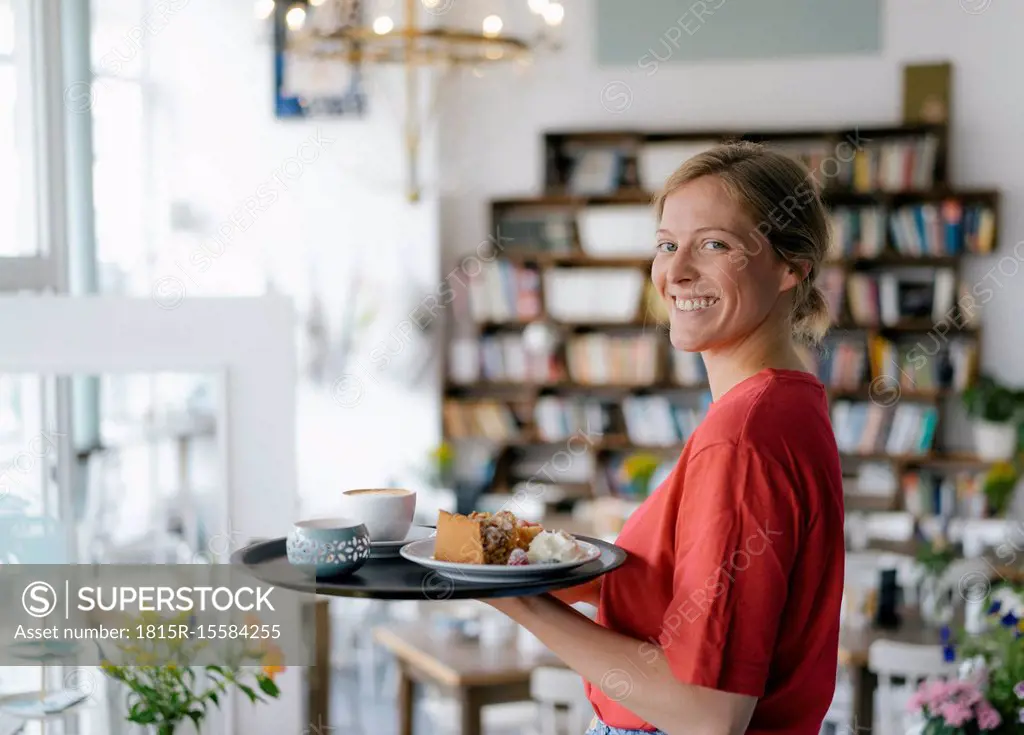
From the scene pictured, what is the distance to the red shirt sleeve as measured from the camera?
1.34 metres

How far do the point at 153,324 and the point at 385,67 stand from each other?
392 cm

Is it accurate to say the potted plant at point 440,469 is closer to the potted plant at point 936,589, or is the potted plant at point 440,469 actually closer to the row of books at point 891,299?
the row of books at point 891,299

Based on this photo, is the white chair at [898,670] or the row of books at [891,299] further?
the row of books at [891,299]

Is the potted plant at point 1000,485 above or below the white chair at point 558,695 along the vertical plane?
above

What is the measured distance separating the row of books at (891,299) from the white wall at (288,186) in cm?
204

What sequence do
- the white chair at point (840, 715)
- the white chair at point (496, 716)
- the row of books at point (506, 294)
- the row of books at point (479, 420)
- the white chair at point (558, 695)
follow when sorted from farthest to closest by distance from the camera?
1. the row of books at point (479, 420)
2. the row of books at point (506, 294)
3. the white chair at point (496, 716)
4. the white chair at point (840, 715)
5. the white chair at point (558, 695)

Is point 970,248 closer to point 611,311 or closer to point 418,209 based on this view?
point 611,311

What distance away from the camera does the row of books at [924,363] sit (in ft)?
18.8

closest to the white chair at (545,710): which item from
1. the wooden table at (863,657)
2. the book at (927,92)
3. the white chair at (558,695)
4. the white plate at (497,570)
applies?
the white chair at (558,695)

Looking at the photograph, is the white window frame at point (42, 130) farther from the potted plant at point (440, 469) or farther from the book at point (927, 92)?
the book at point (927, 92)

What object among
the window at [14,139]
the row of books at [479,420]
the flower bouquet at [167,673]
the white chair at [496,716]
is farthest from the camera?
the row of books at [479,420]

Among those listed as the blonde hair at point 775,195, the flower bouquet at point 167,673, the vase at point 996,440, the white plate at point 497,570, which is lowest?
the vase at point 996,440

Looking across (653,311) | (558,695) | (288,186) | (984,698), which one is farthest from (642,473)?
(984,698)

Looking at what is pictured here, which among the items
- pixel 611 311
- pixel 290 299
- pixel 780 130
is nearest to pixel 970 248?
pixel 780 130
